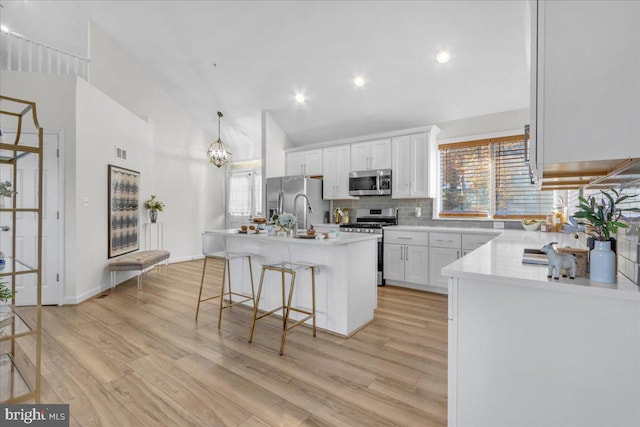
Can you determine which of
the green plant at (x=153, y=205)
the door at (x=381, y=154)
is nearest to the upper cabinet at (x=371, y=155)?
the door at (x=381, y=154)

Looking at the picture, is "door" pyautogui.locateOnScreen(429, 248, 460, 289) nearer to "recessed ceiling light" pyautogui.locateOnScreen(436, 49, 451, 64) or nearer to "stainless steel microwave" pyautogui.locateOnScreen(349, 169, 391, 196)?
"stainless steel microwave" pyautogui.locateOnScreen(349, 169, 391, 196)

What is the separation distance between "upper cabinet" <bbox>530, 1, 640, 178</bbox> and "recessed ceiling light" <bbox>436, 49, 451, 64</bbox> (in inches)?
120

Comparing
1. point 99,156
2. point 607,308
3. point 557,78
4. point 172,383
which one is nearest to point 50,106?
point 99,156

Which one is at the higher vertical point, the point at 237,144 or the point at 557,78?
the point at 237,144

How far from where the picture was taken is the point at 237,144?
763cm

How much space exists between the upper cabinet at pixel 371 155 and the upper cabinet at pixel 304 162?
77 cm

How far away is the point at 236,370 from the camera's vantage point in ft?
7.53

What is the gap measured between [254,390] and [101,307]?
291cm

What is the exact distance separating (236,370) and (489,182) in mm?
4177

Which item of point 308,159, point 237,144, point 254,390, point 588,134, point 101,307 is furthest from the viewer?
point 237,144

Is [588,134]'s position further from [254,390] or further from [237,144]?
[237,144]

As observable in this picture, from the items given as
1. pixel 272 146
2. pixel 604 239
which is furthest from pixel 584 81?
pixel 272 146

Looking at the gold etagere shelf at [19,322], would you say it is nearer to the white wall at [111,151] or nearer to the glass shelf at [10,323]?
the glass shelf at [10,323]

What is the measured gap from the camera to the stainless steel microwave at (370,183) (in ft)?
16.5
